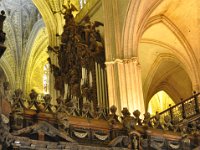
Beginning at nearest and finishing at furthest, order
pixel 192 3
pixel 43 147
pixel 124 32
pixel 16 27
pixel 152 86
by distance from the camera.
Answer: pixel 43 147, pixel 124 32, pixel 192 3, pixel 152 86, pixel 16 27

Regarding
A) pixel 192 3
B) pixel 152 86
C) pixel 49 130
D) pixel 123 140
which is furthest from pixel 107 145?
pixel 152 86

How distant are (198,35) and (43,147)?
1195cm

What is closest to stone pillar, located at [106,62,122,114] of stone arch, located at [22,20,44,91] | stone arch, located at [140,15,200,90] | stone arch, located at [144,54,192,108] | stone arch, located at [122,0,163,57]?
stone arch, located at [122,0,163,57]

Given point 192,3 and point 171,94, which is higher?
point 192,3

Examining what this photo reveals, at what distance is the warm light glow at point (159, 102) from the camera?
23027 millimetres

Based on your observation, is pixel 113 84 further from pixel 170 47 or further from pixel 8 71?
pixel 8 71

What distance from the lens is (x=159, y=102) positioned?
919 inches

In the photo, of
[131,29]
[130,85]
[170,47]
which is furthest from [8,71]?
[130,85]

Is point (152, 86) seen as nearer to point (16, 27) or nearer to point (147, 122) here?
point (16, 27)

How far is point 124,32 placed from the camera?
49.8 ft

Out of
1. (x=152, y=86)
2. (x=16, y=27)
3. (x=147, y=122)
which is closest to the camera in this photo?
(x=147, y=122)

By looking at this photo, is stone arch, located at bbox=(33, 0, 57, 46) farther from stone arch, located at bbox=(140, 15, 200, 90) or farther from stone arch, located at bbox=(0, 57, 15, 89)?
stone arch, located at bbox=(0, 57, 15, 89)

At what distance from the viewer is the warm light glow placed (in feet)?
75.5

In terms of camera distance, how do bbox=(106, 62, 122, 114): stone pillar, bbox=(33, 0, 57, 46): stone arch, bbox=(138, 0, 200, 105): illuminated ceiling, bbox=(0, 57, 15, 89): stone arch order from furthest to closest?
bbox=(0, 57, 15, 89): stone arch, bbox=(33, 0, 57, 46): stone arch, bbox=(138, 0, 200, 105): illuminated ceiling, bbox=(106, 62, 122, 114): stone pillar
